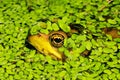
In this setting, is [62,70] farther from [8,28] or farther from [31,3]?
[31,3]

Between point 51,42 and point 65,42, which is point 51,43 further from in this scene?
point 65,42

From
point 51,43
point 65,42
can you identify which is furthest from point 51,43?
point 65,42

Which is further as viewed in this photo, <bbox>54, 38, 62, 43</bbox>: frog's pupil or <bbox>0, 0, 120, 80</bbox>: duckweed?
<bbox>54, 38, 62, 43</bbox>: frog's pupil

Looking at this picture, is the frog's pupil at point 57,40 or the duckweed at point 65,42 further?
the frog's pupil at point 57,40

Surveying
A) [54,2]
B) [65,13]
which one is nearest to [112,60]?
[65,13]

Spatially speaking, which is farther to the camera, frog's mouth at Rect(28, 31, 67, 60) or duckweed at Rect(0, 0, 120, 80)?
frog's mouth at Rect(28, 31, 67, 60)
